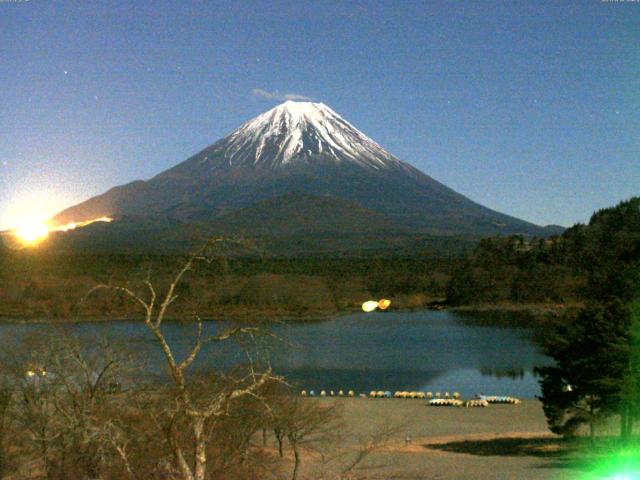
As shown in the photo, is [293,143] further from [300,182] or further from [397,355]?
[397,355]

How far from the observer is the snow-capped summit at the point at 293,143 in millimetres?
189500

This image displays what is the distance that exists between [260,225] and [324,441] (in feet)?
427

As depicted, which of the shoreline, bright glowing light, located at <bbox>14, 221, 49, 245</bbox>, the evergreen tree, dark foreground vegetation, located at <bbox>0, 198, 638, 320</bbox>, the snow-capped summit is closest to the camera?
bright glowing light, located at <bbox>14, 221, 49, 245</bbox>

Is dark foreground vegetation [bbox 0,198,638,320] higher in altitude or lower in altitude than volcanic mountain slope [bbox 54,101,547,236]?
lower

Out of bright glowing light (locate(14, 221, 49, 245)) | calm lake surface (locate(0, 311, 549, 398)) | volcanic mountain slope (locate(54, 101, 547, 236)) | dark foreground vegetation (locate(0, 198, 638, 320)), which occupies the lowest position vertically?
calm lake surface (locate(0, 311, 549, 398))

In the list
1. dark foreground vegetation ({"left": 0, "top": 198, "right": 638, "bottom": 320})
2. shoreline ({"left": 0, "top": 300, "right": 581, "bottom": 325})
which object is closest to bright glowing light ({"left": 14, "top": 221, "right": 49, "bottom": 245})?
shoreline ({"left": 0, "top": 300, "right": 581, "bottom": 325})

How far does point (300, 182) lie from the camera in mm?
180250

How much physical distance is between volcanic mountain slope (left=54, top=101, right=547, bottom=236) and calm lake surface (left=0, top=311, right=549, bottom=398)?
96.1 metres

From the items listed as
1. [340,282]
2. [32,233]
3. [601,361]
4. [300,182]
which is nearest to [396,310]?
[340,282]

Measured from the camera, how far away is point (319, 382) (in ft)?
112

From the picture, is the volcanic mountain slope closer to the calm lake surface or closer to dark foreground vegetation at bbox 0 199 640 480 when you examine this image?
the calm lake surface

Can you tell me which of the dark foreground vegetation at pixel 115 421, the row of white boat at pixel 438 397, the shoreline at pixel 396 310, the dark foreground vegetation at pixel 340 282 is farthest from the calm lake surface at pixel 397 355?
the dark foreground vegetation at pixel 340 282

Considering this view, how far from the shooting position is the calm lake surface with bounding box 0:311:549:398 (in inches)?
1323

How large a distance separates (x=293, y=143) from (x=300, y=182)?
13.6 metres
